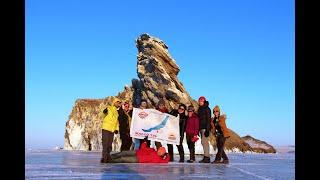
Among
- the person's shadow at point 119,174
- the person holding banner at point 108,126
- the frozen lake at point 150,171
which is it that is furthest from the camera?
the person holding banner at point 108,126

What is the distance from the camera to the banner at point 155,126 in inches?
740

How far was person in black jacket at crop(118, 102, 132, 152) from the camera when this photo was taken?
17.5 metres

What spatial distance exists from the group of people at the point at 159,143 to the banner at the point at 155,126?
202 mm

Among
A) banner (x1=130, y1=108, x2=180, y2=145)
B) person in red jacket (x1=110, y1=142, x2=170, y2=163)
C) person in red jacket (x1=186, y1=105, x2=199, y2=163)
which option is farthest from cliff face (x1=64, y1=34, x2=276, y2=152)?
person in red jacket (x1=110, y1=142, x2=170, y2=163)

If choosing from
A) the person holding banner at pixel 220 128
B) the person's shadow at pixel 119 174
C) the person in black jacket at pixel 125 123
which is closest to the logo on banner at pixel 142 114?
the person in black jacket at pixel 125 123

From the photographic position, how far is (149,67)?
52938 millimetres

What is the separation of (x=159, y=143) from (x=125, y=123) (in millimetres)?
1827

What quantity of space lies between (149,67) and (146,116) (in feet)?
112

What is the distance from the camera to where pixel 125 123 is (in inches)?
713

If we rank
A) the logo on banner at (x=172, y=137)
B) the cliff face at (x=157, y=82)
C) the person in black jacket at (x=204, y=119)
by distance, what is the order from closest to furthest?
the person in black jacket at (x=204, y=119), the logo on banner at (x=172, y=137), the cliff face at (x=157, y=82)

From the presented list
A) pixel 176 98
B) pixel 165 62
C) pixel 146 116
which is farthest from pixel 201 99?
pixel 165 62

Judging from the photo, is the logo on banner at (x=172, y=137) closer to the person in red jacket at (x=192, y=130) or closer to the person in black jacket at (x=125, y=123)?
the person in red jacket at (x=192, y=130)

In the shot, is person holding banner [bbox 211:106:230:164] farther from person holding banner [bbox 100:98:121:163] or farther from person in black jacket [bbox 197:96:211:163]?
person holding banner [bbox 100:98:121:163]
